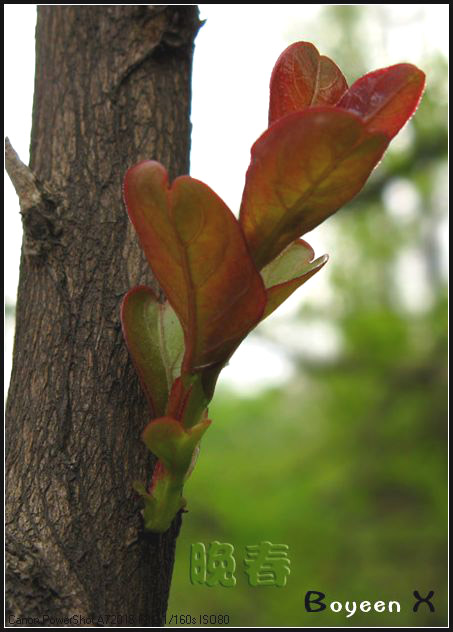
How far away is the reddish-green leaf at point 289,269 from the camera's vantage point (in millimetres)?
604

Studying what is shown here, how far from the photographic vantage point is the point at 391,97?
0.54m

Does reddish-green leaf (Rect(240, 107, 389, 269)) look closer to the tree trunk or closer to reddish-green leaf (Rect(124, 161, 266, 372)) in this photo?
reddish-green leaf (Rect(124, 161, 266, 372))

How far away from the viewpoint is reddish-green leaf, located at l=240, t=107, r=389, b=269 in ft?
1.66

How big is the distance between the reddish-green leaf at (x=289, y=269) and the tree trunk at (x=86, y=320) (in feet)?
0.46

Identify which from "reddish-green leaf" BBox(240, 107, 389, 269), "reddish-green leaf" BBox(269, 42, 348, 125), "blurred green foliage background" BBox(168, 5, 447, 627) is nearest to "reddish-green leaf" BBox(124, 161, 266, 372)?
"reddish-green leaf" BBox(240, 107, 389, 269)

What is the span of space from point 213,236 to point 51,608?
0.34 m

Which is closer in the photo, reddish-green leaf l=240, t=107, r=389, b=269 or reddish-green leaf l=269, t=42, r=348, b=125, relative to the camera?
reddish-green leaf l=240, t=107, r=389, b=269

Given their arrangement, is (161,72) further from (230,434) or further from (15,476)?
(230,434)

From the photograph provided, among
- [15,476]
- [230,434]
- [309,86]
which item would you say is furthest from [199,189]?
[230,434]

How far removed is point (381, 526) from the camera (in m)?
2.60

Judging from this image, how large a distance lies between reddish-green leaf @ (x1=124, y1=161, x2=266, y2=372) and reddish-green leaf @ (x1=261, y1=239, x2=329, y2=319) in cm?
4

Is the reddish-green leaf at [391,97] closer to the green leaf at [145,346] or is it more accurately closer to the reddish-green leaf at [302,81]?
the reddish-green leaf at [302,81]

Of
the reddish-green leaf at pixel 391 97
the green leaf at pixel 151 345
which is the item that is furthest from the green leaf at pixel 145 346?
the reddish-green leaf at pixel 391 97

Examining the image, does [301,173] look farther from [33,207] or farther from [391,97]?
[33,207]
